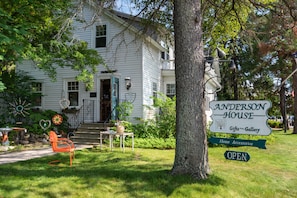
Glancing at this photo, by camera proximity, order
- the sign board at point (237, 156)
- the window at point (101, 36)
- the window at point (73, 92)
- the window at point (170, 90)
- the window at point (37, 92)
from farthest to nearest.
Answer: the window at point (170, 90), the window at point (37, 92), the window at point (73, 92), the window at point (101, 36), the sign board at point (237, 156)

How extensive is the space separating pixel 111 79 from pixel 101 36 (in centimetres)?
268

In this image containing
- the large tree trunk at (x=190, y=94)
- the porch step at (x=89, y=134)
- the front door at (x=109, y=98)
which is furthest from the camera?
the front door at (x=109, y=98)

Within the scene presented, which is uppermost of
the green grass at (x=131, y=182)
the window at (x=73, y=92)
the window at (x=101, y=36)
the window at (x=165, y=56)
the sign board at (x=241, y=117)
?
the window at (x=101, y=36)

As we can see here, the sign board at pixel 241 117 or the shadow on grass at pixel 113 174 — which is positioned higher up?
the sign board at pixel 241 117

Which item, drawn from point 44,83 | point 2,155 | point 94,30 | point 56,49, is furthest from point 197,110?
point 44,83

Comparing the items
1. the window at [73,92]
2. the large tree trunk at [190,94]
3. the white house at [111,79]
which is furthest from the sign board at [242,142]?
the window at [73,92]

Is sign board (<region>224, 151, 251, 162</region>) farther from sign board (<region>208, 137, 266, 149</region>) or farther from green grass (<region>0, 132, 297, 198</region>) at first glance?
green grass (<region>0, 132, 297, 198</region>)

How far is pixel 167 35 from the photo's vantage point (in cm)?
1131

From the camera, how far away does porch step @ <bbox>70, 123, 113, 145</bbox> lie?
11102mm

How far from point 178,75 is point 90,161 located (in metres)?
3.57

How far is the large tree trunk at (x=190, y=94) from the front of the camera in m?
5.06

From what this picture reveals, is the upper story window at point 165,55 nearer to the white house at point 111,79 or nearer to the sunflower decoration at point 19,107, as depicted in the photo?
the white house at point 111,79

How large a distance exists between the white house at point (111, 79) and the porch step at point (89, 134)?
0.92 metres

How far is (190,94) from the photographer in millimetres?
5145
